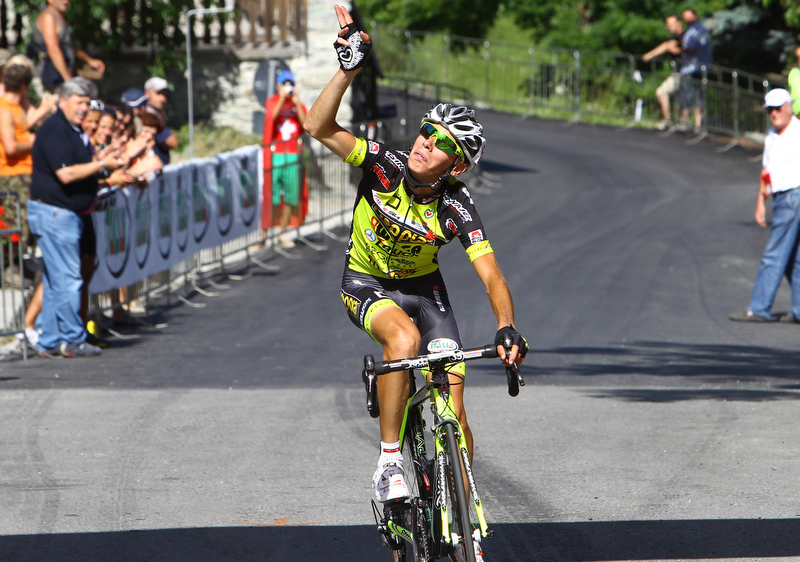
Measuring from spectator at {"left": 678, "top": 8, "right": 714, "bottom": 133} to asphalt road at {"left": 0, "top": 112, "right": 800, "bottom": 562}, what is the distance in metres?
10.6

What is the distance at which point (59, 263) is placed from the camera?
9.34m

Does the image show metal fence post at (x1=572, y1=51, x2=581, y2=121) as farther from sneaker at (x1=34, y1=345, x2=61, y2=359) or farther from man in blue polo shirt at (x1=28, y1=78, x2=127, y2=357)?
sneaker at (x1=34, y1=345, x2=61, y2=359)

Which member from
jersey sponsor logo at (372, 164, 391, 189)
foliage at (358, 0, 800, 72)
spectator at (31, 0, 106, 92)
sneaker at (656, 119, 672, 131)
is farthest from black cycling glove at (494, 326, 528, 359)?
sneaker at (656, 119, 672, 131)

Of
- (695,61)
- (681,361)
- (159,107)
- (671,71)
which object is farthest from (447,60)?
(681,361)

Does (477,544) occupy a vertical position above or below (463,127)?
below

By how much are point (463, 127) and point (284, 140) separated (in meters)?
10.5

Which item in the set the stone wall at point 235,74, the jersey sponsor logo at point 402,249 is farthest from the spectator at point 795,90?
the stone wall at point 235,74

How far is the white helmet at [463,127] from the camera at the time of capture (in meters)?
4.69

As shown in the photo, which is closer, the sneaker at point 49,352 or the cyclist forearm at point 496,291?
the cyclist forearm at point 496,291

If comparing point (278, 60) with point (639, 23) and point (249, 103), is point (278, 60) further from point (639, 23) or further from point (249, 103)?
point (639, 23)

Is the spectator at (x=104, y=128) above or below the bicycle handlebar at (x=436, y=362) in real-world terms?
above

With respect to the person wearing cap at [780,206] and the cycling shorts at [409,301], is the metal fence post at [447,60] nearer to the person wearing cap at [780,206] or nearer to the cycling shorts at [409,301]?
the person wearing cap at [780,206]

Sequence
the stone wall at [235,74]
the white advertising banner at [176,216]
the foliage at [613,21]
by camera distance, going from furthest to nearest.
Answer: the foliage at [613,21] < the stone wall at [235,74] < the white advertising banner at [176,216]

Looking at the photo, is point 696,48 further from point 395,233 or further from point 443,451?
point 443,451
